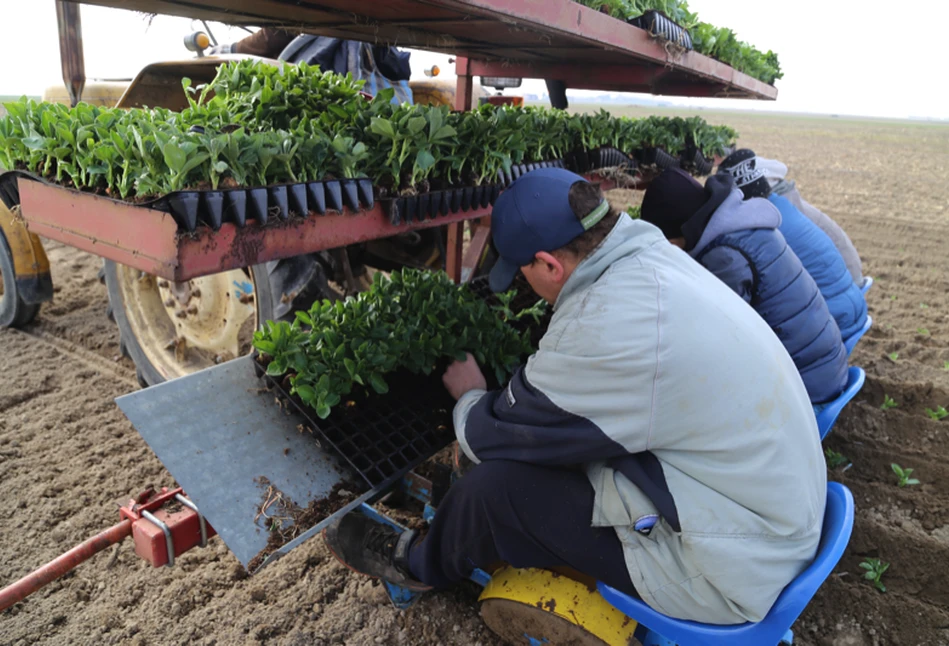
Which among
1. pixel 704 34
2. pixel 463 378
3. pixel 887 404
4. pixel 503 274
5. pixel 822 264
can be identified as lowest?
pixel 887 404

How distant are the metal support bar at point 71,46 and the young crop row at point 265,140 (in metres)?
1.90

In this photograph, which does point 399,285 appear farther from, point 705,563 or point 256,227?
point 705,563

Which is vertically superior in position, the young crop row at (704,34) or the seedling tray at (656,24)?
the young crop row at (704,34)

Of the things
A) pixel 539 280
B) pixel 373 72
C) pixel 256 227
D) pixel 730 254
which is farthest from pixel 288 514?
pixel 373 72

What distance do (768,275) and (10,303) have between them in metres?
5.31

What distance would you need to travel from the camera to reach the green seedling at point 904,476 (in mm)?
3320

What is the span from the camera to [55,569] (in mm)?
1761

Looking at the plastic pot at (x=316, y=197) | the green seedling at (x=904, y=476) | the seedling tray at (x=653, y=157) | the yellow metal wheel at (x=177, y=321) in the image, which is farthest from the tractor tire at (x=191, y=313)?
the green seedling at (x=904, y=476)

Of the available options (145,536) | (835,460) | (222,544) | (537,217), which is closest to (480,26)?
(537,217)

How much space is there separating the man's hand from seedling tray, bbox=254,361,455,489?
150 mm

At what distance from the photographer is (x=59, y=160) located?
167cm

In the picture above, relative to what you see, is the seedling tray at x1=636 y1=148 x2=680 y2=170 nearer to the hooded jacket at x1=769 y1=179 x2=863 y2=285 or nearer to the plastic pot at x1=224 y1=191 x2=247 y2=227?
the hooded jacket at x1=769 y1=179 x2=863 y2=285

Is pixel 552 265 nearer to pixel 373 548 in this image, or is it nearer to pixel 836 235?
pixel 373 548

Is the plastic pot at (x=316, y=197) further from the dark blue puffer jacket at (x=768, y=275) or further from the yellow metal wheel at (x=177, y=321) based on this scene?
the yellow metal wheel at (x=177, y=321)
